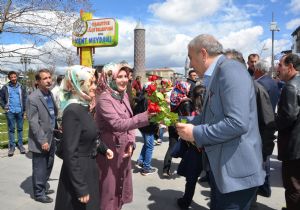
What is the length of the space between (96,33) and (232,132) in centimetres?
1076

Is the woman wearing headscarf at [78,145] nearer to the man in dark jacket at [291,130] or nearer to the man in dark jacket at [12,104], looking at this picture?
the man in dark jacket at [291,130]

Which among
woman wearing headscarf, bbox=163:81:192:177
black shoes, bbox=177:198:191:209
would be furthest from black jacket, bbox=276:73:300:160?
woman wearing headscarf, bbox=163:81:192:177

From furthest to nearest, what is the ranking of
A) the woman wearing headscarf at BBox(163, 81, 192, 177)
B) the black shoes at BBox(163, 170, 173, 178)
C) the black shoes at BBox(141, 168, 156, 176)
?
the black shoes at BBox(141, 168, 156, 176) → the black shoes at BBox(163, 170, 173, 178) → the woman wearing headscarf at BBox(163, 81, 192, 177)

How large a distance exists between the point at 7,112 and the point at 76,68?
6.35m

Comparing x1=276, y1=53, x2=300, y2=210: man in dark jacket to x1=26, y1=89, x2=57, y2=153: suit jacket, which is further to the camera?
x1=26, y1=89, x2=57, y2=153: suit jacket

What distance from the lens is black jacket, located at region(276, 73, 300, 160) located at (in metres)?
3.92

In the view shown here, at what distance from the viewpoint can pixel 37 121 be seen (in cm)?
506

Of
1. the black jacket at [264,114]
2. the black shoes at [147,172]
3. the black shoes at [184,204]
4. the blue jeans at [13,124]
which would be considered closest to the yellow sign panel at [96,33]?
the blue jeans at [13,124]

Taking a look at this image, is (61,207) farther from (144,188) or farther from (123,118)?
(144,188)

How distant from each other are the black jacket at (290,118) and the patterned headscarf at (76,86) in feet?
8.27

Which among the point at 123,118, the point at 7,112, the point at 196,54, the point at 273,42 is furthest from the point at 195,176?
the point at 273,42

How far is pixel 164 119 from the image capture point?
273 cm

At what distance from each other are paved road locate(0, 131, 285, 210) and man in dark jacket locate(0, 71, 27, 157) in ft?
3.54

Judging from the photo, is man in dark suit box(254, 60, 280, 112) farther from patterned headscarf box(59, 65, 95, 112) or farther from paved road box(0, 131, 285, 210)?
patterned headscarf box(59, 65, 95, 112)
